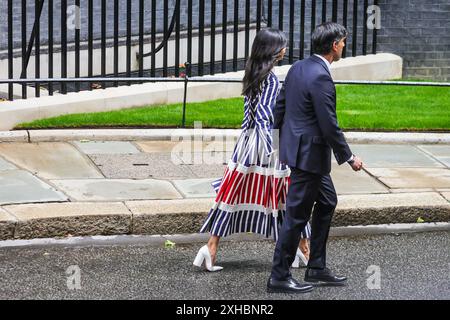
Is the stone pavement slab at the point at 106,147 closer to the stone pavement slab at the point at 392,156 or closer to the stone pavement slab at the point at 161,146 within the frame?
the stone pavement slab at the point at 161,146

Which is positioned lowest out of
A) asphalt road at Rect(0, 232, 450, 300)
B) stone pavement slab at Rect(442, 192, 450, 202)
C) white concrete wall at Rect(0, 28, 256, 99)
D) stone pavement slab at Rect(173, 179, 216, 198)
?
asphalt road at Rect(0, 232, 450, 300)

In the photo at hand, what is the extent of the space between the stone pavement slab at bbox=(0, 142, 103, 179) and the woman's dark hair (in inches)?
104

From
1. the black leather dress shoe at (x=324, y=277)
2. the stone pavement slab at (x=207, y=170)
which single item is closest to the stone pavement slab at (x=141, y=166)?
the stone pavement slab at (x=207, y=170)

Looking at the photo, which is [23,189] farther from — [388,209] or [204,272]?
A: [388,209]

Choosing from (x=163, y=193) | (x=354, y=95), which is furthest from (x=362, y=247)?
(x=354, y=95)

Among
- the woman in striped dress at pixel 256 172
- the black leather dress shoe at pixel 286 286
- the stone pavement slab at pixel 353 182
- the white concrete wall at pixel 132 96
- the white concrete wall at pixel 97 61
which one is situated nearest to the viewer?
the black leather dress shoe at pixel 286 286

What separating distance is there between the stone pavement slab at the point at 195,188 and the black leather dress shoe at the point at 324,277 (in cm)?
195

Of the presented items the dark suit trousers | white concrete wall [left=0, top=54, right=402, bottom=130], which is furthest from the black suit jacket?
white concrete wall [left=0, top=54, right=402, bottom=130]

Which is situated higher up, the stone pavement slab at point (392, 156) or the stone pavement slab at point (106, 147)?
the stone pavement slab at point (106, 147)

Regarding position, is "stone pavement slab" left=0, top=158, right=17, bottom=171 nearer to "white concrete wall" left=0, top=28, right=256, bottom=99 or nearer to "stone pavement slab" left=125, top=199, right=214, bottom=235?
"stone pavement slab" left=125, top=199, right=214, bottom=235

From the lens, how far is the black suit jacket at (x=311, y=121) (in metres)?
6.96

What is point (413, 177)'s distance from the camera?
33.0 feet

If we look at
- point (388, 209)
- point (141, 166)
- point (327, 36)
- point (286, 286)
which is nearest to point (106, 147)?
point (141, 166)

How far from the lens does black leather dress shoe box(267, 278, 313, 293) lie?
721cm
